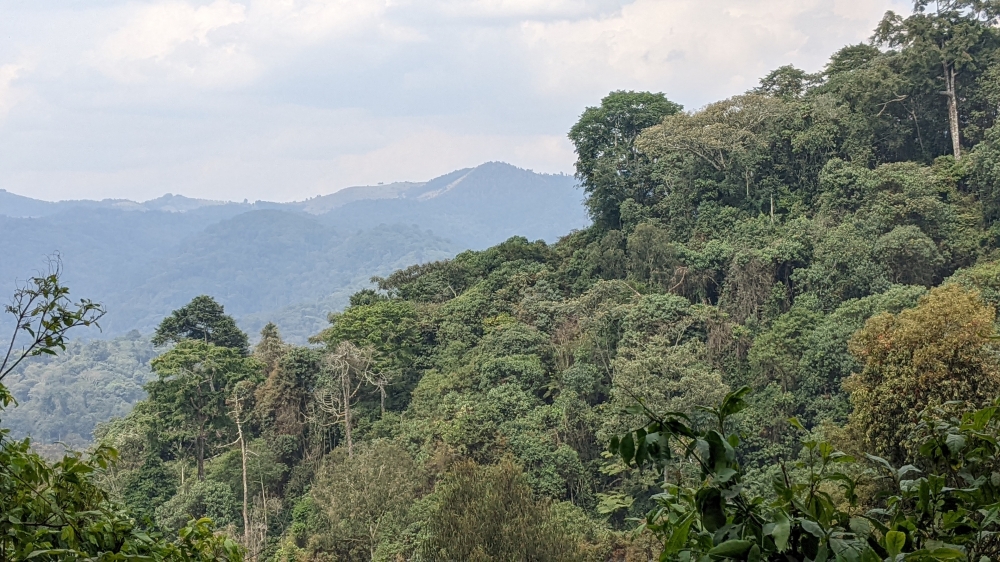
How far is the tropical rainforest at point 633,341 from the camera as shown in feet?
31.6

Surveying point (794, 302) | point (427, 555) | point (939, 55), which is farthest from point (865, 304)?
point (427, 555)

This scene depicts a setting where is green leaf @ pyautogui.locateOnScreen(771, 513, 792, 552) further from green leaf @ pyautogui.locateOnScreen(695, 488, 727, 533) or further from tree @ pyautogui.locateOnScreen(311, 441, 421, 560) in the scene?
tree @ pyautogui.locateOnScreen(311, 441, 421, 560)

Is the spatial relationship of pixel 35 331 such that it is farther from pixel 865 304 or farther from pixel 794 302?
pixel 794 302

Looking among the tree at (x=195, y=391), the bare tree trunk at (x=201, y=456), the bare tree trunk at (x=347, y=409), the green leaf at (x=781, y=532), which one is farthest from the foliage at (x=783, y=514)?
the bare tree trunk at (x=201, y=456)

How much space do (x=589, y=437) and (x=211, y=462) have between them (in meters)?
8.56

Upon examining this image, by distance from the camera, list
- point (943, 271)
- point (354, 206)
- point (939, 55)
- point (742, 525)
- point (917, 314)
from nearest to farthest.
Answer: point (742, 525) → point (917, 314) → point (943, 271) → point (939, 55) → point (354, 206)

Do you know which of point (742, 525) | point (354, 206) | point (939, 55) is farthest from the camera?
point (354, 206)

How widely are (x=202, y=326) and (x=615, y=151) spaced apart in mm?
11484

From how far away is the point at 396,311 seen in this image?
688 inches

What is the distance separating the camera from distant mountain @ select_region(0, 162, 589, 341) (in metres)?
123

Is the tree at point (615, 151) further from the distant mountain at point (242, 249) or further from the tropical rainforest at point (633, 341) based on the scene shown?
the distant mountain at point (242, 249)

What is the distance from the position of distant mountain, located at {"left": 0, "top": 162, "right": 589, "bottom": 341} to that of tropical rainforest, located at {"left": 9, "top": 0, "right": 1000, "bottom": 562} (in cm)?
7627

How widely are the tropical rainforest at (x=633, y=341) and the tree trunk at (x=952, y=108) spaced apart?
6 centimetres

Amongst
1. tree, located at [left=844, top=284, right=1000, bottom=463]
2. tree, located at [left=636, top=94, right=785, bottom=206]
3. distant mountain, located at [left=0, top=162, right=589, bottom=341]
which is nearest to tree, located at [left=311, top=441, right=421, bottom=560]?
tree, located at [left=844, top=284, right=1000, bottom=463]
